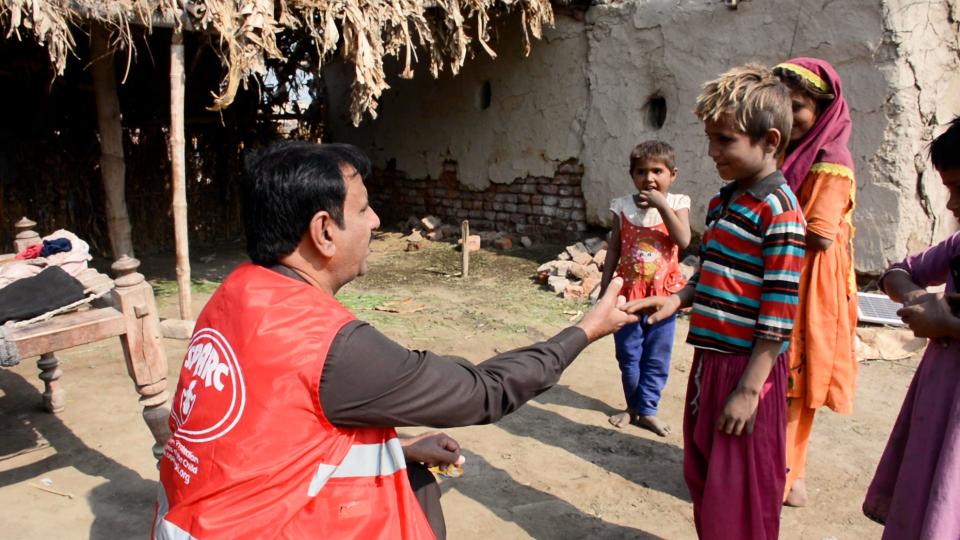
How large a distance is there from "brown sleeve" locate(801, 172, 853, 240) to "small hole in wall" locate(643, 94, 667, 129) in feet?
15.0

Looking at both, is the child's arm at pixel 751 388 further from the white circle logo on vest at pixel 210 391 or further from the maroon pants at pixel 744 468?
the white circle logo on vest at pixel 210 391

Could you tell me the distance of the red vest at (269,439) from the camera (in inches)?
46.4

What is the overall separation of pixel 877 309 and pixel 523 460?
330 centimetres

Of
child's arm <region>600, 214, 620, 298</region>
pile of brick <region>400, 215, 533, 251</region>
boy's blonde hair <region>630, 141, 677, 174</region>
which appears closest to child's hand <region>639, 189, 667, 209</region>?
boy's blonde hair <region>630, 141, 677, 174</region>

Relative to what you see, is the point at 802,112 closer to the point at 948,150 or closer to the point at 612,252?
the point at 948,150

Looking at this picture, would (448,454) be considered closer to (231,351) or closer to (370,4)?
(231,351)

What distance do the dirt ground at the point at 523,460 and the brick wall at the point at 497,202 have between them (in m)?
2.94

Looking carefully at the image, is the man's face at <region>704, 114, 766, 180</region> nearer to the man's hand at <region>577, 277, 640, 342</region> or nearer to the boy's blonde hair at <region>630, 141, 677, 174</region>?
the man's hand at <region>577, 277, 640, 342</region>

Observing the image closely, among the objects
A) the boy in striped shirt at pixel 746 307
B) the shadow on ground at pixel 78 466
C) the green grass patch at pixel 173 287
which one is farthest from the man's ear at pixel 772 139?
the green grass patch at pixel 173 287

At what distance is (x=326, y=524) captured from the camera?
1.24m

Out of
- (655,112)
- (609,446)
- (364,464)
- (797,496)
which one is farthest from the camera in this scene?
(655,112)

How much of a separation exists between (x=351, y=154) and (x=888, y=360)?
4.33 meters

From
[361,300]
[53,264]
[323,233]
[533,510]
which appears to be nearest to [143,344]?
[53,264]

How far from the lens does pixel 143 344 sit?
249cm
